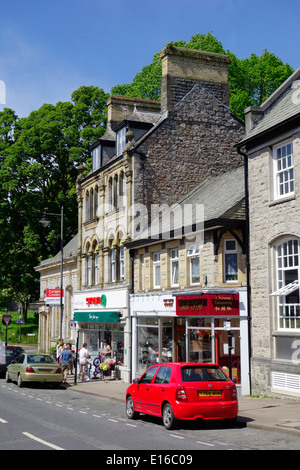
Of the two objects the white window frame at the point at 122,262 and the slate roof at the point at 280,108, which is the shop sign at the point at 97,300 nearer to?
the white window frame at the point at 122,262

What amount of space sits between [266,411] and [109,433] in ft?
16.9

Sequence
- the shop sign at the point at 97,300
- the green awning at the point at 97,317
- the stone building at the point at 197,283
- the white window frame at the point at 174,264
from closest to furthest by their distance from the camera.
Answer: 1. the stone building at the point at 197,283
2. the white window frame at the point at 174,264
3. the green awning at the point at 97,317
4. the shop sign at the point at 97,300

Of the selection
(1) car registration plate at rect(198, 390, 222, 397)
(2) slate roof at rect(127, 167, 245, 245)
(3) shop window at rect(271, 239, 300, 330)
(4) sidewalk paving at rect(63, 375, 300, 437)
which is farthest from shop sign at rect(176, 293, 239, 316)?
(1) car registration plate at rect(198, 390, 222, 397)

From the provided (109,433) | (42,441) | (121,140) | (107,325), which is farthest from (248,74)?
(42,441)

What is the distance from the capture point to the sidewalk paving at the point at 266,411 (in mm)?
13422

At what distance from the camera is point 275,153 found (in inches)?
792

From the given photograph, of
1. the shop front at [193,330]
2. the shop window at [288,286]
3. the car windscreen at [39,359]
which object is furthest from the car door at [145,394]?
the car windscreen at [39,359]

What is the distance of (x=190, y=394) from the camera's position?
532 inches

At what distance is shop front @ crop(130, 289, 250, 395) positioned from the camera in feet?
69.3

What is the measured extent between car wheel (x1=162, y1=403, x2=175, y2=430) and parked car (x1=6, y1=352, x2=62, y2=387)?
465 inches

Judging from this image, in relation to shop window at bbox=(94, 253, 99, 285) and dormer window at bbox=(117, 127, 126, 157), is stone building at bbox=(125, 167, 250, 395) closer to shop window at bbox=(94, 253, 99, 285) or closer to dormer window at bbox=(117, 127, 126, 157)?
dormer window at bbox=(117, 127, 126, 157)

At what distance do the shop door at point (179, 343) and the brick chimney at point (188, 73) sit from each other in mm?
11768

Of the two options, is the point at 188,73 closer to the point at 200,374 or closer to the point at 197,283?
the point at 197,283
